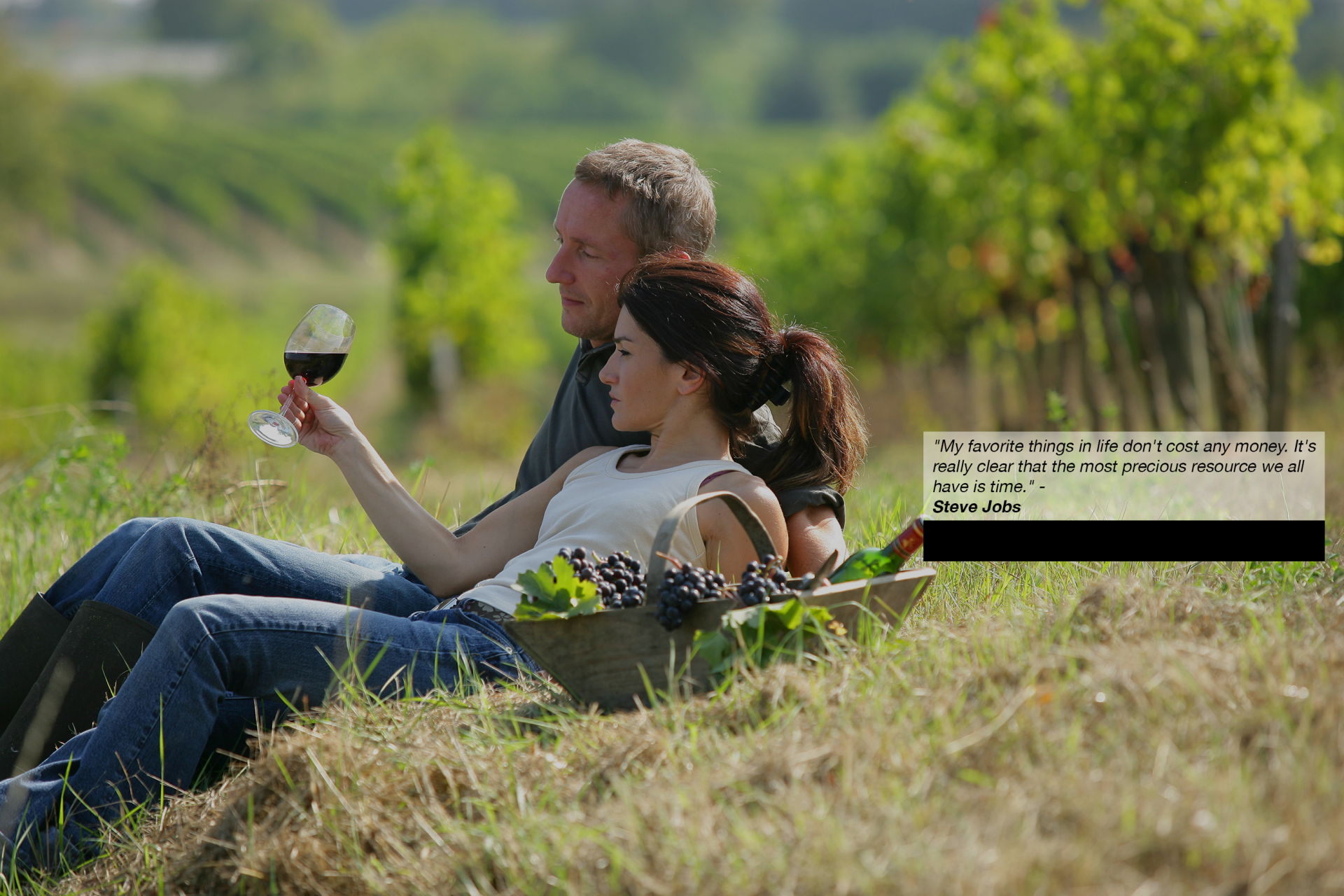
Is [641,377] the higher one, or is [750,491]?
[641,377]

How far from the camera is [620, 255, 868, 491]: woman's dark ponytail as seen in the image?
8.35 feet

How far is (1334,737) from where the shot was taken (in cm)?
161

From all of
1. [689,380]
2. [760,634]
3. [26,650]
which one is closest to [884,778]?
[760,634]

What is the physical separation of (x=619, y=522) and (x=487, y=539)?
1.46 ft

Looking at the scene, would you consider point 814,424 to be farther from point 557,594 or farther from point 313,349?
point 313,349

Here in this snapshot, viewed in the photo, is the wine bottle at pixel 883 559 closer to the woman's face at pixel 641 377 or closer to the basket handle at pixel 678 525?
the basket handle at pixel 678 525

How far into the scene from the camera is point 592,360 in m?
2.96

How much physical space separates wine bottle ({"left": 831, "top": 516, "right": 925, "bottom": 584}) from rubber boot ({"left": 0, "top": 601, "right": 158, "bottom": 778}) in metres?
1.57

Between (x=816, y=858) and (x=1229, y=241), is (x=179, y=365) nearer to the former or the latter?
(x=1229, y=241)

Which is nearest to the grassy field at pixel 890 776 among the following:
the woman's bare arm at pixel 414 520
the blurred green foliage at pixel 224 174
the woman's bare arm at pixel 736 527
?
the woman's bare arm at pixel 736 527

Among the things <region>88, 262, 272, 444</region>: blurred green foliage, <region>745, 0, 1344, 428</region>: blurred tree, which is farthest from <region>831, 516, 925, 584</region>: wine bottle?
<region>88, 262, 272, 444</region>: blurred green foliage

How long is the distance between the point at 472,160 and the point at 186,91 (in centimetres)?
6423

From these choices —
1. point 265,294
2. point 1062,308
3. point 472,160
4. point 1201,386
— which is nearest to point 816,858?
point 1201,386

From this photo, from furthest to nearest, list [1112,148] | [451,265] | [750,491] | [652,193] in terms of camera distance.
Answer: [451,265] → [1112,148] → [652,193] → [750,491]
